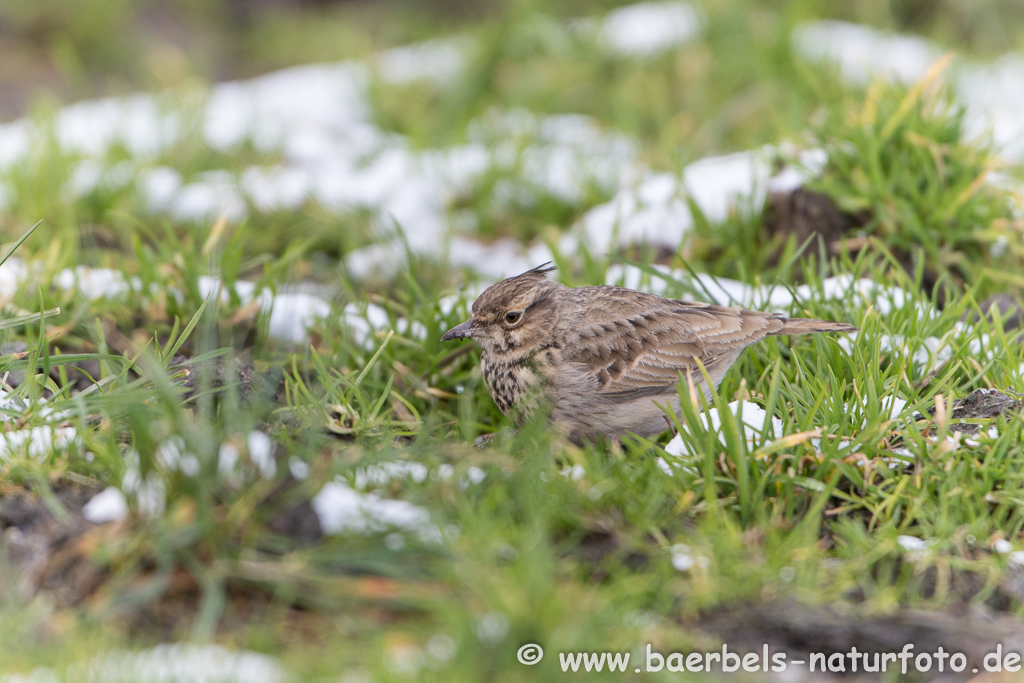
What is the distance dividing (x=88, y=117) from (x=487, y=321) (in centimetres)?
503

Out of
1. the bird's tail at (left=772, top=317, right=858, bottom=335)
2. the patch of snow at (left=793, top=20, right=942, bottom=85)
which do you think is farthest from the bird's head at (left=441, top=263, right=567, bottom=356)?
the patch of snow at (left=793, top=20, right=942, bottom=85)

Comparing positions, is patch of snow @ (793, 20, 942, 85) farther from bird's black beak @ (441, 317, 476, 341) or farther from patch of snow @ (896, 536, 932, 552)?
patch of snow @ (896, 536, 932, 552)

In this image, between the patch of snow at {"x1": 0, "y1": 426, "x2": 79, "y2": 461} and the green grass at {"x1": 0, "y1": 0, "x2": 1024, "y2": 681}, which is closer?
the green grass at {"x1": 0, "y1": 0, "x2": 1024, "y2": 681}

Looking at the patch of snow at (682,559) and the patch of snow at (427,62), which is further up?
the patch of snow at (427,62)

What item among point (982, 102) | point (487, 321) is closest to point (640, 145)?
point (982, 102)

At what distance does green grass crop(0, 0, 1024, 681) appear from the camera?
2.80 m

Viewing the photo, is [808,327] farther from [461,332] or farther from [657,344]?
[461,332]

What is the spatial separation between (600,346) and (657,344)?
0.86 ft

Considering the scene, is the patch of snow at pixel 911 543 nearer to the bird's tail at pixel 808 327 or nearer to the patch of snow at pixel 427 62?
the bird's tail at pixel 808 327

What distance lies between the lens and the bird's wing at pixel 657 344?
4.26 m

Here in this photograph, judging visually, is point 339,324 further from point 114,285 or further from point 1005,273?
point 1005,273

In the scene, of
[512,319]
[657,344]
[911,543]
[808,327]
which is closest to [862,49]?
[808,327]

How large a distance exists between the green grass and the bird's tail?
11 cm

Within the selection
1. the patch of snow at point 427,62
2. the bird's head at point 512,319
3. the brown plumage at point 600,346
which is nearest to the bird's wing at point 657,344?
the brown plumage at point 600,346
